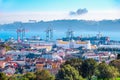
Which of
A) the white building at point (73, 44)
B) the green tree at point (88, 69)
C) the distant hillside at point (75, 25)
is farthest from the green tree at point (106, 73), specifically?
the distant hillside at point (75, 25)

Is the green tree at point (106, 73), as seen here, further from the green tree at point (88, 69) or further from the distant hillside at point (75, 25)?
the distant hillside at point (75, 25)

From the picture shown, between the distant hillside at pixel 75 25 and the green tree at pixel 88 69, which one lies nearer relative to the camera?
the green tree at pixel 88 69

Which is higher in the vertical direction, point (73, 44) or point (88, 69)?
point (88, 69)

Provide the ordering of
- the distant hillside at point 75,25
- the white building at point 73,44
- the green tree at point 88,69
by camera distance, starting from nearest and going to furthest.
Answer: the green tree at point 88,69 < the white building at point 73,44 < the distant hillside at point 75,25

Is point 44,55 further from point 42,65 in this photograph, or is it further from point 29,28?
point 29,28

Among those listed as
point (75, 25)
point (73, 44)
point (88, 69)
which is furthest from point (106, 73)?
point (75, 25)

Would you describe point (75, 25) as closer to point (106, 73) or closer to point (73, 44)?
point (73, 44)

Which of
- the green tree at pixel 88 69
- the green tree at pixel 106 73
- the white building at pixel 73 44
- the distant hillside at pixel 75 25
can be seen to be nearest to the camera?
the green tree at pixel 106 73

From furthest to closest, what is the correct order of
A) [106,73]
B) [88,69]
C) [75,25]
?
1. [75,25]
2. [88,69]
3. [106,73]

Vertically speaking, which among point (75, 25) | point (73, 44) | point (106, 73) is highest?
point (106, 73)
